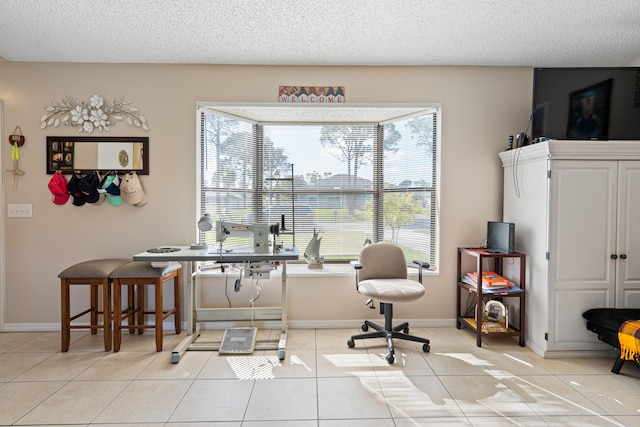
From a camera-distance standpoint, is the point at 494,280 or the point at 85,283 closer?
the point at 85,283

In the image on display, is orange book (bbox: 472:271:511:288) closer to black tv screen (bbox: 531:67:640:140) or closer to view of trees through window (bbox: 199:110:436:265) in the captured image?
view of trees through window (bbox: 199:110:436:265)

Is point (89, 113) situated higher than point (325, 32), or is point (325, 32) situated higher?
point (325, 32)

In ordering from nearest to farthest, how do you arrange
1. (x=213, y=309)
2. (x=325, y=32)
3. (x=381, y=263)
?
1. (x=325, y=32)
2. (x=213, y=309)
3. (x=381, y=263)

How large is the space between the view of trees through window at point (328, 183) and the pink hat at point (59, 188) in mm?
1538

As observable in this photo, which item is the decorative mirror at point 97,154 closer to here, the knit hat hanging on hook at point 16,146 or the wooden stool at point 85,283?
the knit hat hanging on hook at point 16,146

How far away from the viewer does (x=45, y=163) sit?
3.27 metres

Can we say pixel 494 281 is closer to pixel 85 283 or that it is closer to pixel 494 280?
pixel 494 280

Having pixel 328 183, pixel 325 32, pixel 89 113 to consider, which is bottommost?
pixel 328 183

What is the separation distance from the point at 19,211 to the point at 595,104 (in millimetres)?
5365

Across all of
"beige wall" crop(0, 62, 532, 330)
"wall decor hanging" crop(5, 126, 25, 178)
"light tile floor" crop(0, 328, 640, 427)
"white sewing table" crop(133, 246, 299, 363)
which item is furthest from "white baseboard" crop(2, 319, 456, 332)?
"wall decor hanging" crop(5, 126, 25, 178)

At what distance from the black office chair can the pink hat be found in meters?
2.82

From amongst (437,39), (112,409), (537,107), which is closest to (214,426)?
(112,409)

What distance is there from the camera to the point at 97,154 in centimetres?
329

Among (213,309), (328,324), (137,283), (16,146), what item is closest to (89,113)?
(16,146)
